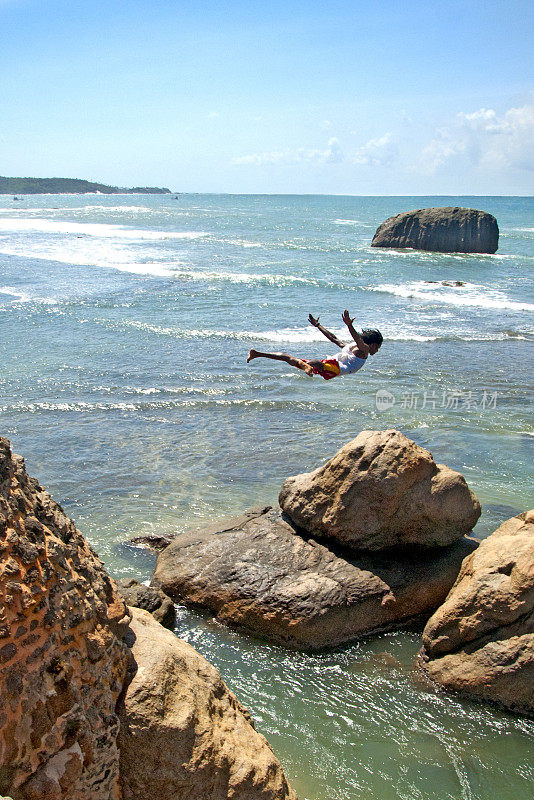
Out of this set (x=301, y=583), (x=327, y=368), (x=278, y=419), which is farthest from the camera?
(x=278, y=419)

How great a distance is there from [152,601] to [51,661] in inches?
154

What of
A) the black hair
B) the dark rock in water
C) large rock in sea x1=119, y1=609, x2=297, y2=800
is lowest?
the dark rock in water

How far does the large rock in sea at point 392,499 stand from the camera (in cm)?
805

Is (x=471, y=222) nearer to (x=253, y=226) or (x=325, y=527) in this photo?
(x=253, y=226)

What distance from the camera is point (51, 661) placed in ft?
12.3

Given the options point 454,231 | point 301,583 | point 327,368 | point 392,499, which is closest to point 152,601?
point 301,583

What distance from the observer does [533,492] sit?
11.4 meters

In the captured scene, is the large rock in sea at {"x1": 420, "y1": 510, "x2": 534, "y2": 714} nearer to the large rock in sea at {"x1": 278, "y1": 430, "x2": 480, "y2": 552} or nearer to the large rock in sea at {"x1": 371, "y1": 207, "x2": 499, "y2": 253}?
the large rock in sea at {"x1": 278, "y1": 430, "x2": 480, "y2": 552}

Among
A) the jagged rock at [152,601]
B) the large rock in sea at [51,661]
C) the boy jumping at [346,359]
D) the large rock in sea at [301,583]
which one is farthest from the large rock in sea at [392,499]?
the large rock in sea at [51,661]

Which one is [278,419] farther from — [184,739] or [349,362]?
[184,739]

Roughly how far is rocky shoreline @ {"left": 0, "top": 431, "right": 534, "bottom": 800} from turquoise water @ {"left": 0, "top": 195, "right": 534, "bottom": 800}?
40 cm

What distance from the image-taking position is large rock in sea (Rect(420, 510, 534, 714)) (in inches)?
265

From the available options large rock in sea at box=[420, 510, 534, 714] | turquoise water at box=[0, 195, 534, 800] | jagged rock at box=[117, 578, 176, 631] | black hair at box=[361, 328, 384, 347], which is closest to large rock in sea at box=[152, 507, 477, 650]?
turquoise water at box=[0, 195, 534, 800]

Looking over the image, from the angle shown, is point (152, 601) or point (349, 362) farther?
point (349, 362)
